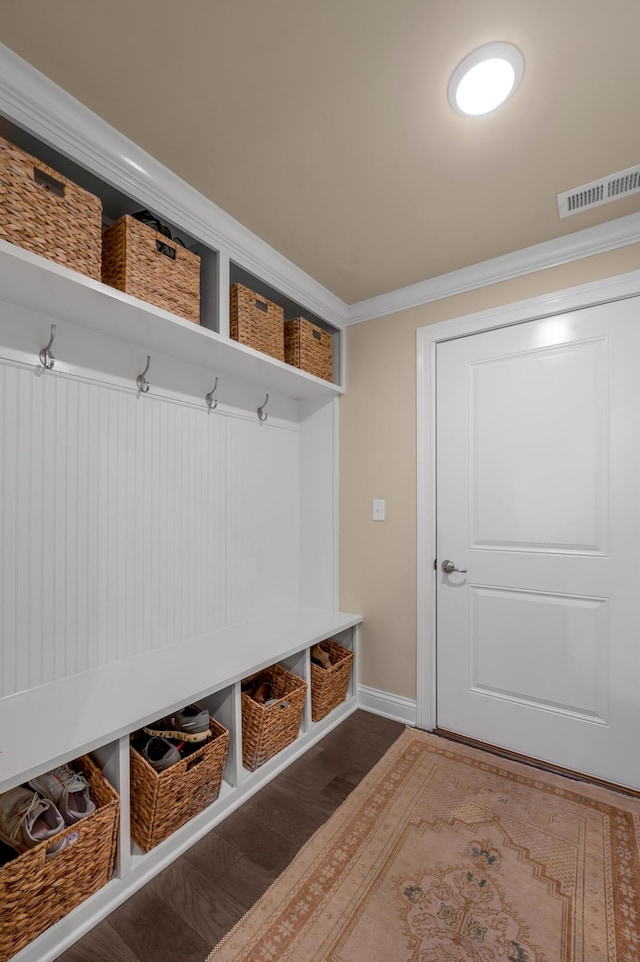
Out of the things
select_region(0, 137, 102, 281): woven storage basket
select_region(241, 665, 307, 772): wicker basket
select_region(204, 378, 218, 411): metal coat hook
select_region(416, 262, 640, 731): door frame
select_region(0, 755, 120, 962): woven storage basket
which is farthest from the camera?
select_region(416, 262, 640, 731): door frame

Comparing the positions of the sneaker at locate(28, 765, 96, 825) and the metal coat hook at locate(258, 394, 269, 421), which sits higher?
the metal coat hook at locate(258, 394, 269, 421)

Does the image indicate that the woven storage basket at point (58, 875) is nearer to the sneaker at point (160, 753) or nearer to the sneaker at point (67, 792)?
the sneaker at point (67, 792)

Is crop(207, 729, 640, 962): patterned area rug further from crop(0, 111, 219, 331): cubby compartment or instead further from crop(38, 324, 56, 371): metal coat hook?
crop(0, 111, 219, 331): cubby compartment

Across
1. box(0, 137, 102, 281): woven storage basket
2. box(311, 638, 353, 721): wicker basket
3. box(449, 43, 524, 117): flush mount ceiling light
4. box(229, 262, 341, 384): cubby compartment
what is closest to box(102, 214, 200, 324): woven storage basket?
box(0, 137, 102, 281): woven storage basket

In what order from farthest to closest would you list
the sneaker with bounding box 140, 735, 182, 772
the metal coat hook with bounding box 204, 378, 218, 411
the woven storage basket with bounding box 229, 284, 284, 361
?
1. the metal coat hook with bounding box 204, 378, 218, 411
2. the woven storage basket with bounding box 229, 284, 284, 361
3. the sneaker with bounding box 140, 735, 182, 772

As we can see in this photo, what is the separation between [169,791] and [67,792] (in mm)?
299

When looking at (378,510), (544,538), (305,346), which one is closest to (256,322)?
(305,346)

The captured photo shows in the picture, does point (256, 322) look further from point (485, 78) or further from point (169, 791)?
point (169, 791)

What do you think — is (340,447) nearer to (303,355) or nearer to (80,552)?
(303,355)

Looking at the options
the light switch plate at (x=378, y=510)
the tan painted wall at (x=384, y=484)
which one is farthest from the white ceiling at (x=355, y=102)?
the light switch plate at (x=378, y=510)

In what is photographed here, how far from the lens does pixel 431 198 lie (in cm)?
177

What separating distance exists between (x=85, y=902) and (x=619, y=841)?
1.77 metres

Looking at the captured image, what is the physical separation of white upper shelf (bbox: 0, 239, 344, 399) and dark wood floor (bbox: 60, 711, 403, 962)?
1859mm

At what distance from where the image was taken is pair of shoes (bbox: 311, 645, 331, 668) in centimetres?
244
